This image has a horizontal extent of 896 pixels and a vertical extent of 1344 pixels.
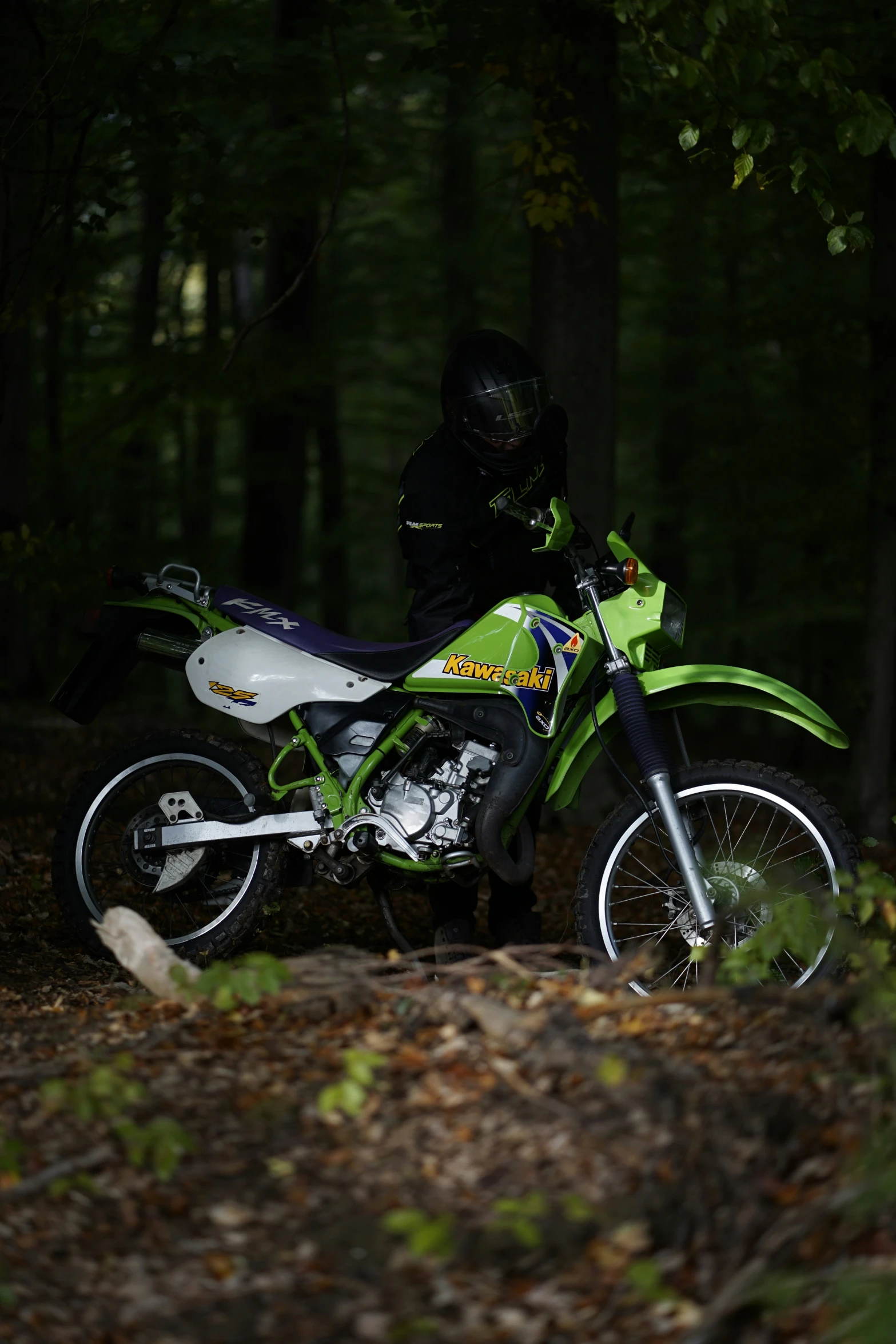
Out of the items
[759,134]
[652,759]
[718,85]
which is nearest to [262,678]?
[652,759]

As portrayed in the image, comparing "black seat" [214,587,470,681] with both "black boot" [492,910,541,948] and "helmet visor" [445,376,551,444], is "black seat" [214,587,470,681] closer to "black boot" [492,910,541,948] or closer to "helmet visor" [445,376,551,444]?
"helmet visor" [445,376,551,444]

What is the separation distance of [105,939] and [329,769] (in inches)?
42.6

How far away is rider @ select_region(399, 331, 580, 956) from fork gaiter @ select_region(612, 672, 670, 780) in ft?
1.34

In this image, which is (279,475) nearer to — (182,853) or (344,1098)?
(182,853)

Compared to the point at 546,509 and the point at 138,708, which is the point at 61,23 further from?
the point at 138,708

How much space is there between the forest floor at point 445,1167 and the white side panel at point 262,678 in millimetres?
1311

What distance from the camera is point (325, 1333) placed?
2295 mm

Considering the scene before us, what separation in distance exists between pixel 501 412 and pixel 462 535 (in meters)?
0.44

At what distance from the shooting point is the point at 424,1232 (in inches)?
90.2

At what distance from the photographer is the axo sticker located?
15.5 feet

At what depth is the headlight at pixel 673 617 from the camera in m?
4.49

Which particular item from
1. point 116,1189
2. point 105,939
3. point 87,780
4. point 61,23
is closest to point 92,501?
point 61,23

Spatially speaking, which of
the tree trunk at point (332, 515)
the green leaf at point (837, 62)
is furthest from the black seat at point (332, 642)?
the tree trunk at point (332, 515)

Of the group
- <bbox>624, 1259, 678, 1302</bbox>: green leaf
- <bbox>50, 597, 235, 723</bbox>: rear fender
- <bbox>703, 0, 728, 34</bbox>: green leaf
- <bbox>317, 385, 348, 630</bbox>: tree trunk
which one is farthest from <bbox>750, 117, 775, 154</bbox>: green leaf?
<bbox>317, 385, 348, 630</bbox>: tree trunk
